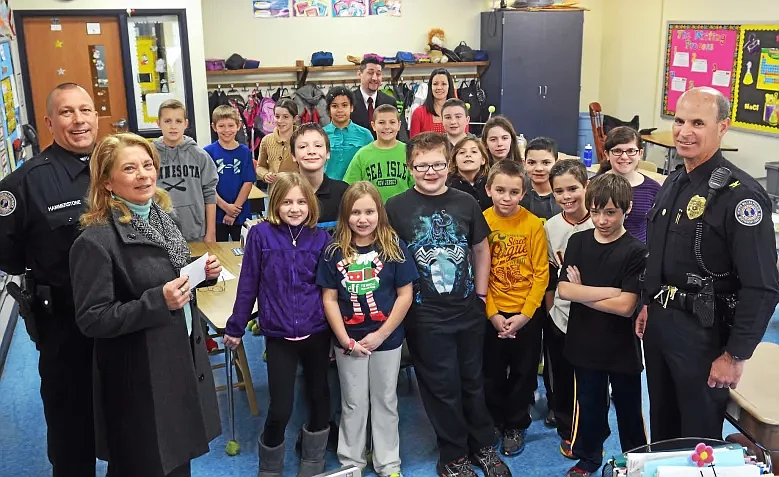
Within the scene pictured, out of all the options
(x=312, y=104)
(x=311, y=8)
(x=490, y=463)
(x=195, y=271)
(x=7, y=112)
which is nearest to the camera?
(x=195, y=271)

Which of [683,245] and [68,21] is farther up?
[68,21]

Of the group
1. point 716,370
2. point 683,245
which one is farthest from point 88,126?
point 716,370

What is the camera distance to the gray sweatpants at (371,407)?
117 inches

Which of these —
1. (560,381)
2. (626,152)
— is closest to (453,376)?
(560,381)

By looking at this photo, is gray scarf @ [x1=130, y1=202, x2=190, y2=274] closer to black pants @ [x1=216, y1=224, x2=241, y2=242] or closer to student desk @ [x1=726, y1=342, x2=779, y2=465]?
student desk @ [x1=726, y1=342, x2=779, y2=465]

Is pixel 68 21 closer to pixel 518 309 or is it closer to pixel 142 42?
pixel 142 42

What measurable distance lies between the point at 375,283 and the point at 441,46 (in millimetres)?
6418

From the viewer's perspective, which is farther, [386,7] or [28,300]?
[386,7]

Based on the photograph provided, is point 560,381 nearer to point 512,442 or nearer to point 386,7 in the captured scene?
point 512,442

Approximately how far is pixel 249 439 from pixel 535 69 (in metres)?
6.79

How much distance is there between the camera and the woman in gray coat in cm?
204

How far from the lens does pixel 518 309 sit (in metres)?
3.09

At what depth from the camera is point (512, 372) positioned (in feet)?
10.6

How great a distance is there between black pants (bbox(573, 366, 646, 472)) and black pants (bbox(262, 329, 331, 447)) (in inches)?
41.8
